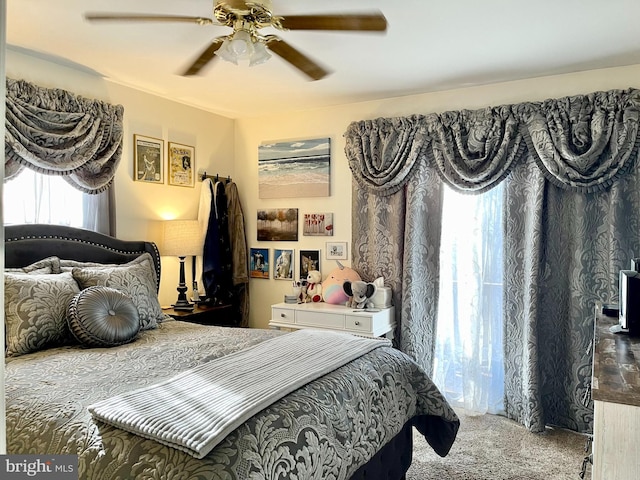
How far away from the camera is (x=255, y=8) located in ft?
6.39

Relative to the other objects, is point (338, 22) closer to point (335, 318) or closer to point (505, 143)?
point (505, 143)

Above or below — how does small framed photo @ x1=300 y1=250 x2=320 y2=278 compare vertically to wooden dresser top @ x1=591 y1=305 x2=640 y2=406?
above

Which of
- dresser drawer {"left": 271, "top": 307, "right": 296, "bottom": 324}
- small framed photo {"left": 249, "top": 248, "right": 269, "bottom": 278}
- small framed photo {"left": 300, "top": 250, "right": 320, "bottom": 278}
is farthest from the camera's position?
small framed photo {"left": 249, "top": 248, "right": 269, "bottom": 278}

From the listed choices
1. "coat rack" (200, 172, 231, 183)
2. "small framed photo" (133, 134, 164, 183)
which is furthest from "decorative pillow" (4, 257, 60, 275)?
"coat rack" (200, 172, 231, 183)

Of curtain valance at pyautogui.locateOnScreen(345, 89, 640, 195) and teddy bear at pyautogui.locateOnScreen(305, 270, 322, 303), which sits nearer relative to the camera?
curtain valance at pyautogui.locateOnScreen(345, 89, 640, 195)

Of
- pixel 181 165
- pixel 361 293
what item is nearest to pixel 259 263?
pixel 181 165

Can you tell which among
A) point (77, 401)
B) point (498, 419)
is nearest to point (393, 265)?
point (498, 419)

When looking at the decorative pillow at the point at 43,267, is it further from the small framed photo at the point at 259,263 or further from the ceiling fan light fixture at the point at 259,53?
the small framed photo at the point at 259,263

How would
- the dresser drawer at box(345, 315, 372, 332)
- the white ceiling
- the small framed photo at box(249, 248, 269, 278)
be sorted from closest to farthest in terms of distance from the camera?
the white ceiling
the dresser drawer at box(345, 315, 372, 332)
the small framed photo at box(249, 248, 269, 278)

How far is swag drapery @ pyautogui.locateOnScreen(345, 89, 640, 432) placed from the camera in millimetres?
3100

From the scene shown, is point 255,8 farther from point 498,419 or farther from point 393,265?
point 498,419

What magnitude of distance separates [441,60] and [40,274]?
2765mm

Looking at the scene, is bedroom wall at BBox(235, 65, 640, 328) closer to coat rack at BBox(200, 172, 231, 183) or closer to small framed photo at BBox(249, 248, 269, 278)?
small framed photo at BBox(249, 248, 269, 278)

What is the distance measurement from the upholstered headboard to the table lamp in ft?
0.39
